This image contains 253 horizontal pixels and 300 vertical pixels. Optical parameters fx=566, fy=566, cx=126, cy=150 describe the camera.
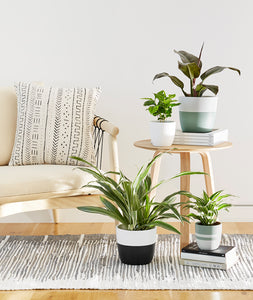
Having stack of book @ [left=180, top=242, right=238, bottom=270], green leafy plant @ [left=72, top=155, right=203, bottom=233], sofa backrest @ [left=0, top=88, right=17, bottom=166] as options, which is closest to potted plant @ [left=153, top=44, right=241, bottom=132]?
green leafy plant @ [left=72, top=155, right=203, bottom=233]

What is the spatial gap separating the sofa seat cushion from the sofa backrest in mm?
317

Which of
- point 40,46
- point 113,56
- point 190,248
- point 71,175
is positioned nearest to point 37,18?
point 40,46

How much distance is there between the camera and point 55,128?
285 centimetres

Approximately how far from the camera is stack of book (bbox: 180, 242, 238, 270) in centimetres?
244

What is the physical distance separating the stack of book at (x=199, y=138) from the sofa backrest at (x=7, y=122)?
0.89m

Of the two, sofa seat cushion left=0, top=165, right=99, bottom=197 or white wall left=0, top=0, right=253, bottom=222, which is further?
white wall left=0, top=0, right=253, bottom=222

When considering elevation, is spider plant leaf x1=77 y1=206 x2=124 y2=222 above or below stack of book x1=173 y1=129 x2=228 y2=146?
below

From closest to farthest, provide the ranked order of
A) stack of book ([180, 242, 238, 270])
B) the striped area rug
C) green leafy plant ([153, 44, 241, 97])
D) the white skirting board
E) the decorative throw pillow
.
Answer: the striped area rug, stack of book ([180, 242, 238, 270]), green leafy plant ([153, 44, 241, 97]), the decorative throw pillow, the white skirting board

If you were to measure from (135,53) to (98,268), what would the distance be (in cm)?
135

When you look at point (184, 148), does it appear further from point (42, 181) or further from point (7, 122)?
point (7, 122)

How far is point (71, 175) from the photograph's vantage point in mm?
2566

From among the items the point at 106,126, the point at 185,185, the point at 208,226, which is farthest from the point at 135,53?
the point at 208,226

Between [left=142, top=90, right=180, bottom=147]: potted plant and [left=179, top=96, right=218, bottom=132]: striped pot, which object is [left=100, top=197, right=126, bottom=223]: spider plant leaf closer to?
[left=142, top=90, right=180, bottom=147]: potted plant

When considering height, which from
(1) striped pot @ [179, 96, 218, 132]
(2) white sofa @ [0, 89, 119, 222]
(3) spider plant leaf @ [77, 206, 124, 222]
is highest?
(1) striped pot @ [179, 96, 218, 132]
